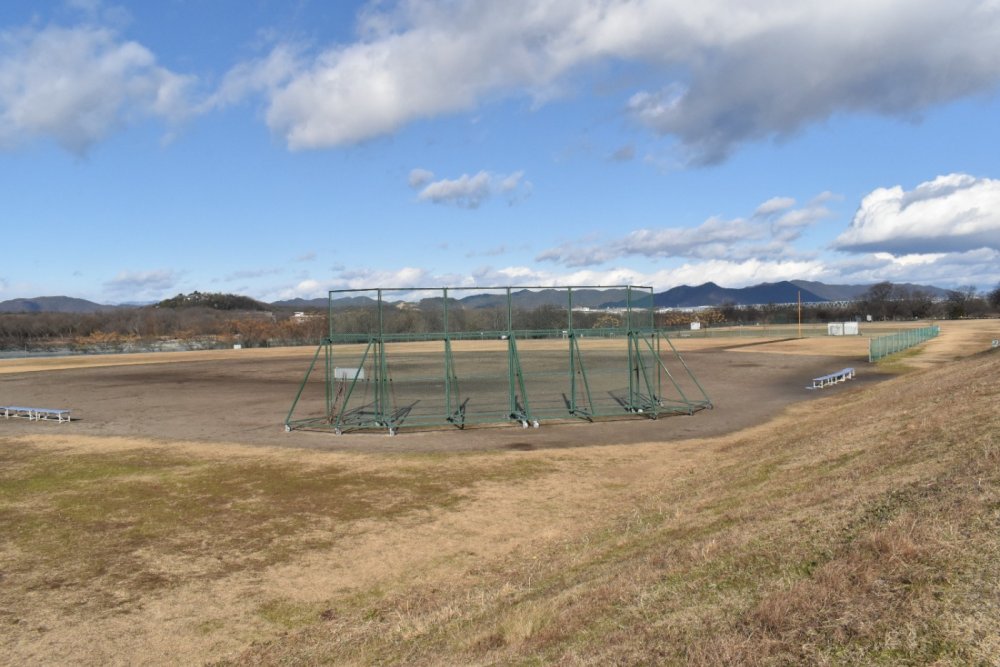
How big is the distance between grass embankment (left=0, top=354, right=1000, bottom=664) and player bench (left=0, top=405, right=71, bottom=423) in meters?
9.48

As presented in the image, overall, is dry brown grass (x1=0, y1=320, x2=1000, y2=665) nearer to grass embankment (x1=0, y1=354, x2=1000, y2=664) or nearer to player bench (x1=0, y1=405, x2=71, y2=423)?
grass embankment (x1=0, y1=354, x2=1000, y2=664)

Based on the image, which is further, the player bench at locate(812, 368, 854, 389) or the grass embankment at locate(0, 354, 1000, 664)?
the player bench at locate(812, 368, 854, 389)

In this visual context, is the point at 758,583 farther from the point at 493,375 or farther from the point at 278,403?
the point at 278,403

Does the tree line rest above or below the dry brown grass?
above

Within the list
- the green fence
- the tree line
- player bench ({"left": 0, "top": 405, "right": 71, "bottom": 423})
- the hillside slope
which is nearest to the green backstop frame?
the tree line

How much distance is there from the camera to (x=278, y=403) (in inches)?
1021

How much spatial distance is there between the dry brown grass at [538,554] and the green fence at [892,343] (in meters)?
25.7

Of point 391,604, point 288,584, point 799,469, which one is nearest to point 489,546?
point 391,604

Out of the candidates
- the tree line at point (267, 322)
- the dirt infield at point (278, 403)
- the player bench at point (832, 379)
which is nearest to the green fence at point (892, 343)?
the dirt infield at point (278, 403)

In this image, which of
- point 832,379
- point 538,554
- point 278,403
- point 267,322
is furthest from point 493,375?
point 267,322

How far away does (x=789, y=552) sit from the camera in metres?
5.74

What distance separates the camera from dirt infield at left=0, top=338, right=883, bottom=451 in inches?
706

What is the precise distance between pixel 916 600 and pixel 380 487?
33.1 feet

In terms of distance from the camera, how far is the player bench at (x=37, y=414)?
22766 millimetres
